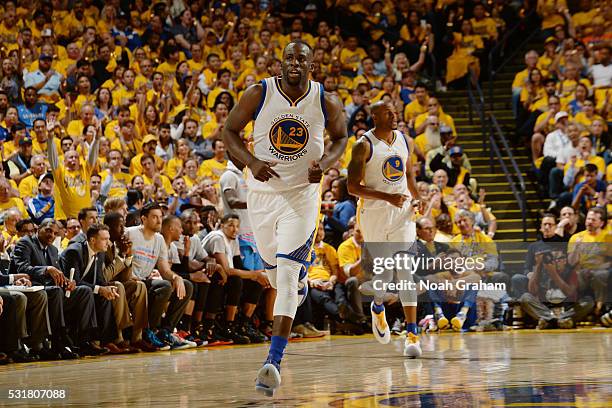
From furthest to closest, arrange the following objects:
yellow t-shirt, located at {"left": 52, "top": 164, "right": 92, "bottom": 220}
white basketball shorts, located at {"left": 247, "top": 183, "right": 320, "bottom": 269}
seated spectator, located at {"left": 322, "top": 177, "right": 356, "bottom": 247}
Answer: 1. seated spectator, located at {"left": 322, "top": 177, "right": 356, "bottom": 247}
2. yellow t-shirt, located at {"left": 52, "top": 164, "right": 92, "bottom": 220}
3. white basketball shorts, located at {"left": 247, "top": 183, "right": 320, "bottom": 269}

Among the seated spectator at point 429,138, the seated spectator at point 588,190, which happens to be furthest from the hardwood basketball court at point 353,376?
the seated spectator at point 429,138

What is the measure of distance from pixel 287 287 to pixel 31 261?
3.81m

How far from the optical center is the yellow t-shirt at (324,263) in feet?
41.6

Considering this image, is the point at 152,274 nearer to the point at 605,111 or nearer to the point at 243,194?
the point at 243,194

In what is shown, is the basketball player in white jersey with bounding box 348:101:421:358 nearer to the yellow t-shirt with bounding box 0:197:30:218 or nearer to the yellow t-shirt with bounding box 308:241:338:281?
the yellow t-shirt with bounding box 308:241:338:281

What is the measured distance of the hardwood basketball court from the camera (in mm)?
5555

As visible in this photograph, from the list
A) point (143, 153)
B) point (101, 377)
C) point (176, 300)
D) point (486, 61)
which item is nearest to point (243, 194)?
point (176, 300)

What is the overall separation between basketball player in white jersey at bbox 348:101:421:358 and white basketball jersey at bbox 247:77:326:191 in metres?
2.30

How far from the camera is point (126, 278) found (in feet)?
33.5

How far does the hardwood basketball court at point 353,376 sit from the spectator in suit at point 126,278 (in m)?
0.50

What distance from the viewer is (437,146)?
53.7 ft

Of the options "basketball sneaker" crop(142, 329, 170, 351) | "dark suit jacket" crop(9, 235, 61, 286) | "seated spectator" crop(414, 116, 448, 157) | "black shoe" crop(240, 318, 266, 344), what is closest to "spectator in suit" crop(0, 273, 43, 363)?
"dark suit jacket" crop(9, 235, 61, 286)

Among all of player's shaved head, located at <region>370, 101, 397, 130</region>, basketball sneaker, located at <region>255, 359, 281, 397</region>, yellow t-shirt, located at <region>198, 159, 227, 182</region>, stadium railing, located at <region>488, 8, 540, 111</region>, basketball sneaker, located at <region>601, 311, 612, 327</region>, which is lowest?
basketball sneaker, located at <region>255, 359, 281, 397</region>

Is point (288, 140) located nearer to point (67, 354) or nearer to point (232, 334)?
point (67, 354)
